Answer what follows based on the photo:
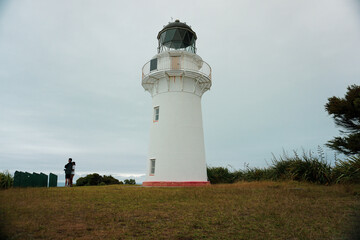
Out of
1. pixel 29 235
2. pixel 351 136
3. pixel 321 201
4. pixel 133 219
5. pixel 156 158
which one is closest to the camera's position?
pixel 29 235

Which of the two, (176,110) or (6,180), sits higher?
(176,110)

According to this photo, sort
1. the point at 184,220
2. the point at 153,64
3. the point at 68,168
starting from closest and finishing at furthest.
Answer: the point at 184,220, the point at 68,168, the point at 153,64

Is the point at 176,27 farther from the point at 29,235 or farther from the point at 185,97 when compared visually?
the point at 29,235

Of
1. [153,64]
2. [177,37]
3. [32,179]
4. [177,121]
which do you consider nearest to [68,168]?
[32,179]

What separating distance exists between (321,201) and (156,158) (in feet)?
32.2

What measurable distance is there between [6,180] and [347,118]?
54.6ft

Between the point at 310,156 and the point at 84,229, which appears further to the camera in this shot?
the point at 310,156

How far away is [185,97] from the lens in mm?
15906

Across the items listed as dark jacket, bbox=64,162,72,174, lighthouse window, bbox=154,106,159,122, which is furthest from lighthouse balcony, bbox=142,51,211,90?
dark jacket, bbox=64,162,72,174

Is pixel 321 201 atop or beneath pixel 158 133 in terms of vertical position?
beneath

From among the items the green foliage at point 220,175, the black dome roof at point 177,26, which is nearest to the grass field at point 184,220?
the green foliage at point 220,175

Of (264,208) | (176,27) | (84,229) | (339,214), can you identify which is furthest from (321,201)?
(176,27)

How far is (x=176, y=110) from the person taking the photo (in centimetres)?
1555

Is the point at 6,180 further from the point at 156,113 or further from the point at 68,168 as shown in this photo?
the point at 156,113
